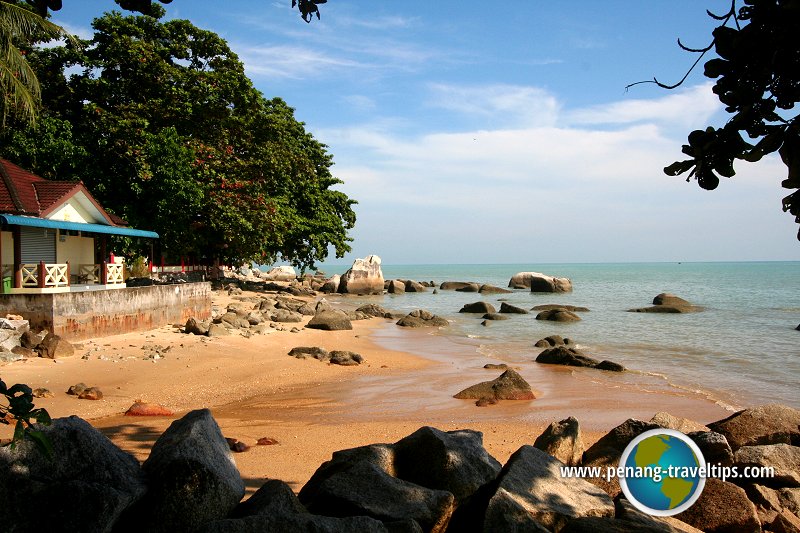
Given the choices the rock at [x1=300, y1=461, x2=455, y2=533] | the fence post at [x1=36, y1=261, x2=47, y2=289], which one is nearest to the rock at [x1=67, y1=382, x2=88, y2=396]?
the rock at [x1=300, y1=461, x2=455, y2=533]

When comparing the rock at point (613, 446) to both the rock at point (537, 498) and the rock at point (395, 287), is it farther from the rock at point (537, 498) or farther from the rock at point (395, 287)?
the rock at point (395, 287)

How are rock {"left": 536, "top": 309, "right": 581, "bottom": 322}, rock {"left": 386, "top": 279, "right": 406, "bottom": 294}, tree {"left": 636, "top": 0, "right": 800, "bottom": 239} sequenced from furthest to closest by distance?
rock {"left": 386, "top": 279, "right": 406, "bottom": 294} → rock {"left": 536, "top": 309, "right": 581, "bottom": 322} → tree {"left": 636, "top": 0, "right": 800, "bottom": 239}

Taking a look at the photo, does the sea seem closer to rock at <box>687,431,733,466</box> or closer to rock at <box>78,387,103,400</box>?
rock at <box>687,431,733,466</box>

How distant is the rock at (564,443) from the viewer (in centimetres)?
602

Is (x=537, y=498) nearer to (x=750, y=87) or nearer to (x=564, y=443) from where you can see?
(x=564, y=443)

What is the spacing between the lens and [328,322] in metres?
20.9

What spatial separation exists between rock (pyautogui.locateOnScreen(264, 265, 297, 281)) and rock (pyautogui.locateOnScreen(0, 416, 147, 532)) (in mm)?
52477

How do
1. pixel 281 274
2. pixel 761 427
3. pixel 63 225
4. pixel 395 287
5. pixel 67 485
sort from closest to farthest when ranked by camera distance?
pixel 67 485, pixel 761 427, pixel 63 225, pixel 395 287, pixel 281 274

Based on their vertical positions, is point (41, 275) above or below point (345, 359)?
above

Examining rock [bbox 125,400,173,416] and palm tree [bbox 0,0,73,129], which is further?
palm tree [bbox 0,0,73,129]

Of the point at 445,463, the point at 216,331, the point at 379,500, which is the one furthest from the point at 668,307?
the point at 379,500

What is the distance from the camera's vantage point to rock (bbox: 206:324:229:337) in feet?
52.4

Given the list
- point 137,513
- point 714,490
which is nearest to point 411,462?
point 137,513

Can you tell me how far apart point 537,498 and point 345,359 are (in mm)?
10271
